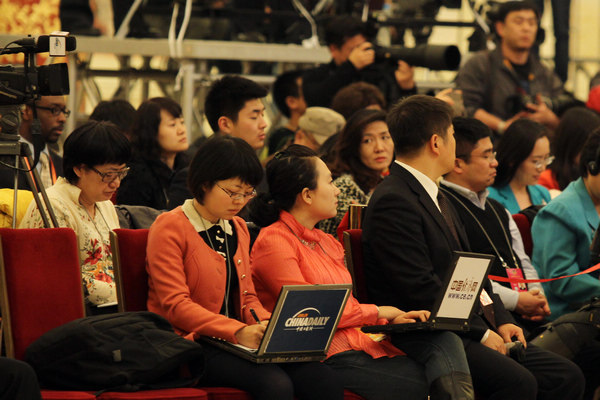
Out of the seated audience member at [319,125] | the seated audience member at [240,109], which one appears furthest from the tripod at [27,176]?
the seated audience member at [319,125]

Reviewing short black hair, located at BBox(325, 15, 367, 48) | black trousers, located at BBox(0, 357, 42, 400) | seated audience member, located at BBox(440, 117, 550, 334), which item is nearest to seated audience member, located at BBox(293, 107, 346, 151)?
short black hair, located at BBox(325, 15, 367, 48)

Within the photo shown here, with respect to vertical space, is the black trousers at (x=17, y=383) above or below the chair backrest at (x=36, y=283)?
below

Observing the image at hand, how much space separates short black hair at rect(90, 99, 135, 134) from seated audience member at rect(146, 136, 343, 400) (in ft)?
5.73

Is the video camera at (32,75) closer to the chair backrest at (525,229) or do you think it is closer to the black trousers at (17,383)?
the black trousers at (17,383)

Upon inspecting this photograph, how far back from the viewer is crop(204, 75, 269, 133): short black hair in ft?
16.7

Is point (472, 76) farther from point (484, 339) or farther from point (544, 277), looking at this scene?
point (484, 339)

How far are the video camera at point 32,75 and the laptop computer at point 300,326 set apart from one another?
1.13m

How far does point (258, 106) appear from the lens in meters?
5.09

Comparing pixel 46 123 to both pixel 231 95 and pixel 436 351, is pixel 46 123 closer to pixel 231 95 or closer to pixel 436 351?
pixel 231 95

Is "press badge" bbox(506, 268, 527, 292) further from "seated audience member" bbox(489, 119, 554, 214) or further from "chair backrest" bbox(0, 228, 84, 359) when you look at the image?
"chair backrest" bbox(0, 228, 84, 359)

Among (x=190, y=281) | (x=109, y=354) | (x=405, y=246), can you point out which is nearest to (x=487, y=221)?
(x=405, y=246)

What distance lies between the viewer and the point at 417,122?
12.5 feet

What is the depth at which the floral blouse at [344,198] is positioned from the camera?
4.67 metres

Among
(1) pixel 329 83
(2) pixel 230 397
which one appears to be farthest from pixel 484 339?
(1) pixel 329 83
